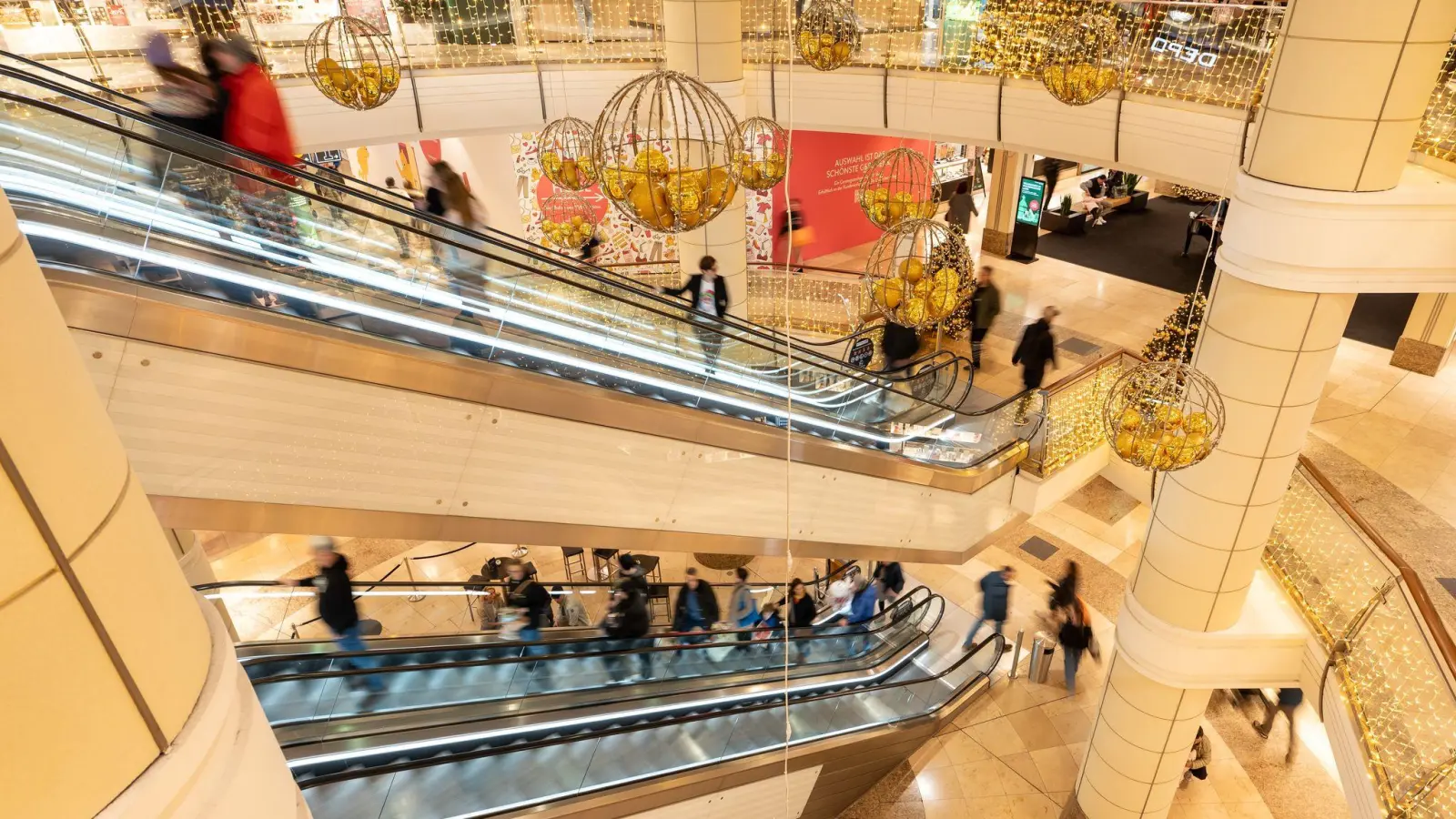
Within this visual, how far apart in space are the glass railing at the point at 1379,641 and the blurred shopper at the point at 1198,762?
213cm

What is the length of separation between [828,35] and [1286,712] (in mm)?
6578

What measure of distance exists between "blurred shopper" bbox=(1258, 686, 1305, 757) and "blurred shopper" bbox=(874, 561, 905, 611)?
320 centimetres

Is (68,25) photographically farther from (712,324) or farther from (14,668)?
(14,668)

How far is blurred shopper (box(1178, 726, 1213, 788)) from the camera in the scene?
20.9ft

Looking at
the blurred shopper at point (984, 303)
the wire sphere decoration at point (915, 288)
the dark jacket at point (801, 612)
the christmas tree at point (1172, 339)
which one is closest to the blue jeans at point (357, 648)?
the dark jacket at point (801, 612)

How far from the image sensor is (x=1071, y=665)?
7.21 m

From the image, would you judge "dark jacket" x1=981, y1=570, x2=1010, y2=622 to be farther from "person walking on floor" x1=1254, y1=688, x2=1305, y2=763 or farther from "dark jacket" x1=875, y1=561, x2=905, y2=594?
"person walking on floor" x1=1254, y1=688, x2=1305, y2=763

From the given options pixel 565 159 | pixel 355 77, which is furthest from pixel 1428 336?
pixel 355 77

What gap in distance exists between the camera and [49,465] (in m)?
0.85

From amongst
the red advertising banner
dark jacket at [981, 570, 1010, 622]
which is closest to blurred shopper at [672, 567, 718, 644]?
dark jacket at [981, 570, 1010, 622]

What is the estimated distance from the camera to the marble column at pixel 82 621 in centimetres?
83

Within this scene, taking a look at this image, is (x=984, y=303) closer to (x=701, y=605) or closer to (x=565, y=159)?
(x=701, y=605)

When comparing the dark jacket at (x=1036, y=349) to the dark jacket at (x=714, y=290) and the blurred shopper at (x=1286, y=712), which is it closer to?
the dark jacket at (x=714, y=290)

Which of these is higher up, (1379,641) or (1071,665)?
(1379,641)
